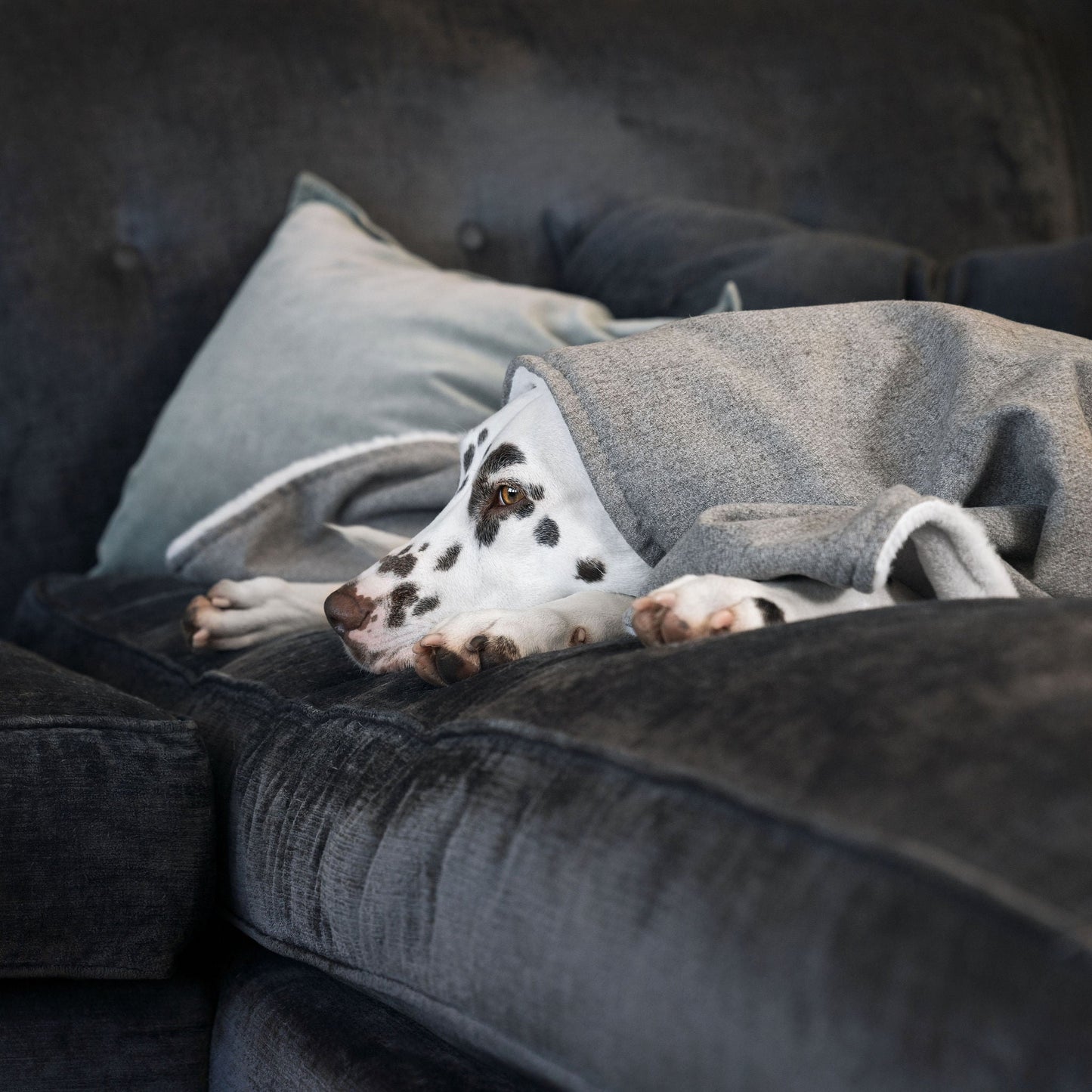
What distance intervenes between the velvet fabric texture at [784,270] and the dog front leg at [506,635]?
76 cm

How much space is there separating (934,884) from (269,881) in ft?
2.15

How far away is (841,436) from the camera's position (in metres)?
1.07

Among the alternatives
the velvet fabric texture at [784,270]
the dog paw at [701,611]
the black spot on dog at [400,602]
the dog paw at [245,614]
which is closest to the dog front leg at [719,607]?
the dog paw at [701,611]

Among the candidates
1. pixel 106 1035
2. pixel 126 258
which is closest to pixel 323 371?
pixel 126 258

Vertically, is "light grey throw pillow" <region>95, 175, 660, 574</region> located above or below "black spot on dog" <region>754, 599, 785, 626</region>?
below

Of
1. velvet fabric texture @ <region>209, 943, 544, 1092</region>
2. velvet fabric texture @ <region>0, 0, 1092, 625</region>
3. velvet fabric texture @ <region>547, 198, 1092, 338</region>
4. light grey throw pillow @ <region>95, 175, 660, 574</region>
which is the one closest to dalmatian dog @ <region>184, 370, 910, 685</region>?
velvet fabric texture @ <region>209, 943, 544, 1092</region>

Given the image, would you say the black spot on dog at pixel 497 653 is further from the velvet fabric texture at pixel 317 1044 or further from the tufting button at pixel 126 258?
the tufting button at pixel 126 258

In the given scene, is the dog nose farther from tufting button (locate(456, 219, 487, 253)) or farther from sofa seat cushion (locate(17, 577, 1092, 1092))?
tufting button (locate(456, 219, 487, 253))

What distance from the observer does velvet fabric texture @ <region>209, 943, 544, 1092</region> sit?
0.84 metres

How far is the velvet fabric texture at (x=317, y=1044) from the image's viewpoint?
84cm

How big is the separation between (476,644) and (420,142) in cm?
181

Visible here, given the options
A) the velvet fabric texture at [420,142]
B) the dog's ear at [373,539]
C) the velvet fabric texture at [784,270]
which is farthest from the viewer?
the velvet fabric texture at [420,142]

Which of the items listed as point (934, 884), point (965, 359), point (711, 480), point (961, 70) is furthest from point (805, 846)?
point (961, 70)

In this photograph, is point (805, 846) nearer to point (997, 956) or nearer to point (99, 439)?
point (997, 956)
